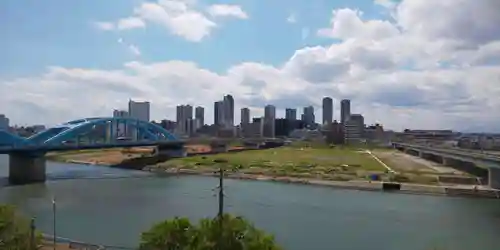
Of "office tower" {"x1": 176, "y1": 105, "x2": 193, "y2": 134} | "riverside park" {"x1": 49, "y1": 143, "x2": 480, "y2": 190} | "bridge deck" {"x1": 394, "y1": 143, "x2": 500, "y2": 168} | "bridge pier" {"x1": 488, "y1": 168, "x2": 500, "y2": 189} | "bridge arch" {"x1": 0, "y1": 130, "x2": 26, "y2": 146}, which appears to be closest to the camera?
"bridge pier" {"x1": 488, "y1": 168, "x2": 500, "y2": 189}

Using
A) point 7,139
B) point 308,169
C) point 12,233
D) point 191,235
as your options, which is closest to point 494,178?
point 308,169

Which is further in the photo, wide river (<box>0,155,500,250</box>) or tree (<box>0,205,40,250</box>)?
wide river (<box>0,155,500,250</box>)

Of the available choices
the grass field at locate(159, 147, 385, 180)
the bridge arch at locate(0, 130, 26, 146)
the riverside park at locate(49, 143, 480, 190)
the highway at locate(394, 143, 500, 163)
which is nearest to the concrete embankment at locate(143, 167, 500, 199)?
the riverside park at locate(49, 143, 480, 190)

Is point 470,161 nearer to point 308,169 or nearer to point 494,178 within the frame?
Result: point 494,178

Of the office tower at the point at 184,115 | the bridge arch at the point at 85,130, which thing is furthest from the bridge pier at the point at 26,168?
the office tower at the point at 184,115

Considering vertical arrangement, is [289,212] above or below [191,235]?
below

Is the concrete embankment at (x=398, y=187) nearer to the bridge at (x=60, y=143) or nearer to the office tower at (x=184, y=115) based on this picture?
the bridge at (x=60, y=143)

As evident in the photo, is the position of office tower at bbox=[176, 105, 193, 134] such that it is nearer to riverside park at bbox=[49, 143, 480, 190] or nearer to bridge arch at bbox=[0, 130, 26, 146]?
riverside park at bbox=[49, 143, 480, 190]
